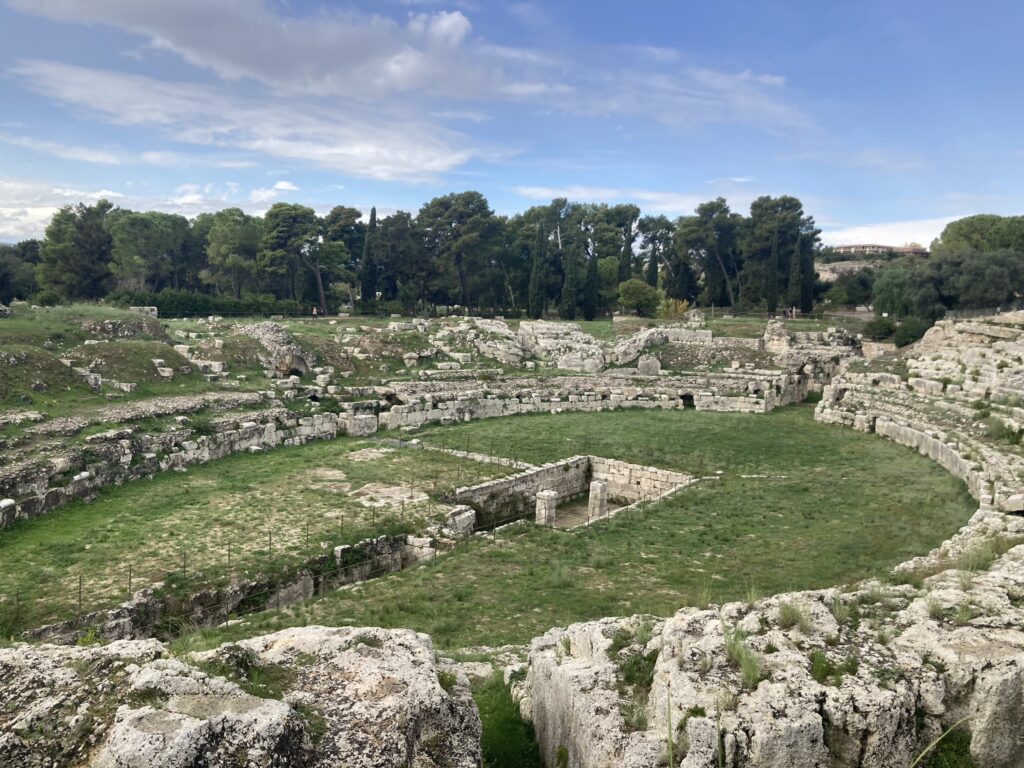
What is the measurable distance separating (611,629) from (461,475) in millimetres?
11348

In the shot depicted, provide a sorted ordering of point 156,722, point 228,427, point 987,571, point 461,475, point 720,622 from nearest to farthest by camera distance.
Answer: point 156,722 → point 720,622 → point 987,571 → point 461,475 → point 228,427

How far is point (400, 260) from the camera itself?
49938 mm

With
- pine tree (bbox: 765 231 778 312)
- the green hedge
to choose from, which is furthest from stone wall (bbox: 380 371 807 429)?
pine tree (bbox: 765 231 778 312)

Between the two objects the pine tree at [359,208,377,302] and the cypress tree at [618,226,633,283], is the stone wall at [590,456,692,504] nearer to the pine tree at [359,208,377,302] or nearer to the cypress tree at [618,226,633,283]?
the pine tree at [359,208,377,302]

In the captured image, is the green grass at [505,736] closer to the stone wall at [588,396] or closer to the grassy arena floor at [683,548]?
the grassy arena floor at [683,548]

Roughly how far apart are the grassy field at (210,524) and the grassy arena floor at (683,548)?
186 cm

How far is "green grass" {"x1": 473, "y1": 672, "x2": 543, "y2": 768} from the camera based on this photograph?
5633 millimetres

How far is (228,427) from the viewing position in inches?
765

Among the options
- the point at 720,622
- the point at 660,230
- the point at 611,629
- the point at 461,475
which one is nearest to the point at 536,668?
the point at 611,629

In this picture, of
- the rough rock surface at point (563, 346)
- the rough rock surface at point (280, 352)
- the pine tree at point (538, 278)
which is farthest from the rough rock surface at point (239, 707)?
the pine tree at point (538, 278)

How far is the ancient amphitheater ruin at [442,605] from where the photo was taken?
4.32m

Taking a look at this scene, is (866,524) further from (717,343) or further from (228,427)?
(717,343)

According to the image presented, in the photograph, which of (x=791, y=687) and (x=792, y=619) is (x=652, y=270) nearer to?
(x=792, y=619)

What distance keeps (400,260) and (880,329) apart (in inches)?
1266
